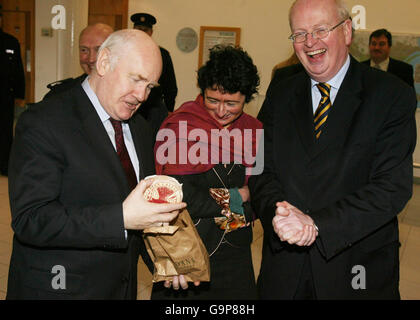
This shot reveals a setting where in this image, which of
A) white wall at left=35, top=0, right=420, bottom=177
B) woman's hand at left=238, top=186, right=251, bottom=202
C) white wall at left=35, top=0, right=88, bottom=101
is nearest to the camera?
woman's hand at left=238, top=186, right=251, bottom=202

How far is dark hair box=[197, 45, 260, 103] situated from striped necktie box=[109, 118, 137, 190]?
0.65 m

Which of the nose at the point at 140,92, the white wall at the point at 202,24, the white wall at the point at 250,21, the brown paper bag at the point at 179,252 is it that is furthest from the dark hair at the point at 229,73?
the white wall at the point at 250,21

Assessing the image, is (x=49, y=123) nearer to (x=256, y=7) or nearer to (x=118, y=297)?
(x=118, y=297)

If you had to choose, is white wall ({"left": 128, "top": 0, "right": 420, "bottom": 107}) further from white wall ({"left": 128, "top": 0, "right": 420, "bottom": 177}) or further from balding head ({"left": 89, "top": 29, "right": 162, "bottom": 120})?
balding head ({"left": 89, "top": 29, "right": 162, "bottom": 120})

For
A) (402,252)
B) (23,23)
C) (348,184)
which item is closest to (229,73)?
(348,184)

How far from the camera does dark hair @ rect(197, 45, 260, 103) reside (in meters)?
2.09

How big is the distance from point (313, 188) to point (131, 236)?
0.79 meters

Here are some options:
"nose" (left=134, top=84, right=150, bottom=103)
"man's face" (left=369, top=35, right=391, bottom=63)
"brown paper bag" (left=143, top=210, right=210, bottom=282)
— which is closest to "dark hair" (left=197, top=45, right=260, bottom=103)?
"nose" (left=134, top=84, right=150, bottom=103)

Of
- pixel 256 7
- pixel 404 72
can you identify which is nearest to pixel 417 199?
pixel 404 72

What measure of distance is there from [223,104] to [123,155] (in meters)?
0.70

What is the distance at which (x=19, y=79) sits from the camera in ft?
20.3

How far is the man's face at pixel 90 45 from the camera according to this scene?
3068 mm

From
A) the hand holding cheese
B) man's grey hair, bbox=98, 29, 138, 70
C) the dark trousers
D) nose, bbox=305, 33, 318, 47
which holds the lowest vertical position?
the dark trousers

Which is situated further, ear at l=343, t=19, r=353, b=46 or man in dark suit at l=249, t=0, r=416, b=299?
ear at l=343, t=19, r=353, b=46
